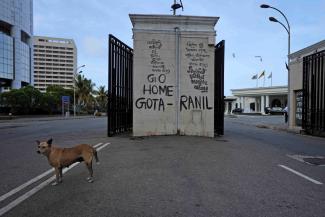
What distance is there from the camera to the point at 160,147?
11609 mm

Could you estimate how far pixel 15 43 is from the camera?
86938 mm

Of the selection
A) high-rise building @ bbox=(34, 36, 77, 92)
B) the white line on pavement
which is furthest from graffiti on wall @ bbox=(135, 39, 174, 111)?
high-rise building @ bbox=(34, 36, 77, 92)

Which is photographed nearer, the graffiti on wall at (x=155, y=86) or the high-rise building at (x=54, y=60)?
the graffiti on wall at (x=155, y=86)

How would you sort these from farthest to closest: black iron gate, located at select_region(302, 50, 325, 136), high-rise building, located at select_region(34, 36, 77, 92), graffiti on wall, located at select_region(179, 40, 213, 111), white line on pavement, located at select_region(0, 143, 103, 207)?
high-rise building, located at select_region(34, 36, 77, 92) → black iron gate, located at select_region(302, 50, 325, 136) → graffiti on wall, located at select_region(179, 40, 213, 111) → white line on pavement, located at select_region(0, 143, 103, 207)

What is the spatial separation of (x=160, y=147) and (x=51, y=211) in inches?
274

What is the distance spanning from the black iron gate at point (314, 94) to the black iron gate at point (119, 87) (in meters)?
10.4

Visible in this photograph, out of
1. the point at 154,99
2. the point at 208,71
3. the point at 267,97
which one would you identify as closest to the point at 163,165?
the point at 154,99

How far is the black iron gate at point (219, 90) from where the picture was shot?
17.2 meters

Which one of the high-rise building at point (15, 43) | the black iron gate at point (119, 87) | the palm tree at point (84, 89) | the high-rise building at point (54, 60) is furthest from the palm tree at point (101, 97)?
the black iron gate at point (119, 87)

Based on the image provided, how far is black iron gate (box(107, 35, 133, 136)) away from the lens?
1572 cm

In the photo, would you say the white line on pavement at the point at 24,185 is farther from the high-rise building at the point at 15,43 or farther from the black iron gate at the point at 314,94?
the high-rise building at the point at 15,43

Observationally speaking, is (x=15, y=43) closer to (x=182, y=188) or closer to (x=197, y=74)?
(x=197, y=74)

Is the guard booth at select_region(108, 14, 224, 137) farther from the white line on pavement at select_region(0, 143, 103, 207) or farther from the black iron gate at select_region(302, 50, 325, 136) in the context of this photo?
the white line on pavement at select_region(0, 143, 103, 207)

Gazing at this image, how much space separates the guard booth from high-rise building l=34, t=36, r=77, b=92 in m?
123
